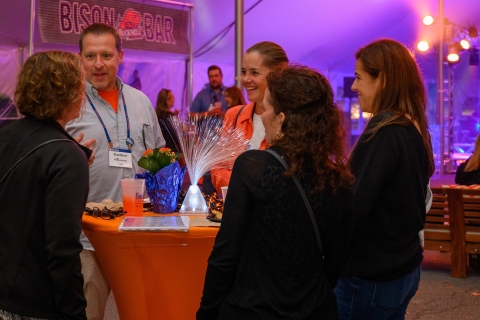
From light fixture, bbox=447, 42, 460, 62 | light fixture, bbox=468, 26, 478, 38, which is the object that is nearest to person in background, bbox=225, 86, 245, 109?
light fixture, bbox=447, 42, 460, 62

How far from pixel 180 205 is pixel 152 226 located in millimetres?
484

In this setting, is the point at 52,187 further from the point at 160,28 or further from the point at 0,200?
the point at 160,28

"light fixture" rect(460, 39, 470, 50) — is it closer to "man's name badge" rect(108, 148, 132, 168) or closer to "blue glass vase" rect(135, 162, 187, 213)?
"man's name badge" rect(108, 148, 132, 168)

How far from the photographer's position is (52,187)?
62.6 inches

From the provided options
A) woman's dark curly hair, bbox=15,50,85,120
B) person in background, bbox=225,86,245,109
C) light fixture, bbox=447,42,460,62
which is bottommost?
woman's dark curly hair, bbox=15,50,85,120

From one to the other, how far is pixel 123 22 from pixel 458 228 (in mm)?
3818

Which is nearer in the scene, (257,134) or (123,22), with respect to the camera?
(257,134)

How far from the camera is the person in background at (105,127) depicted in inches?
97.6

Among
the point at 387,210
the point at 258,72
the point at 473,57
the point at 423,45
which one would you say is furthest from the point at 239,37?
the point at 473,57

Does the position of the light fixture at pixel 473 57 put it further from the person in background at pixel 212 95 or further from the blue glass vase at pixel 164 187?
the blue glass vase at pixel 164 187

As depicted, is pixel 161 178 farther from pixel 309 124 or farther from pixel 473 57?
pixel 473 57

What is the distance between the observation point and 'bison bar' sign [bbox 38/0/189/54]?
5672mm

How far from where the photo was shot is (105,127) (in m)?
2.60

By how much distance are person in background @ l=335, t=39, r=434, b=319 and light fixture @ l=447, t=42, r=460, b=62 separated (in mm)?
9836
